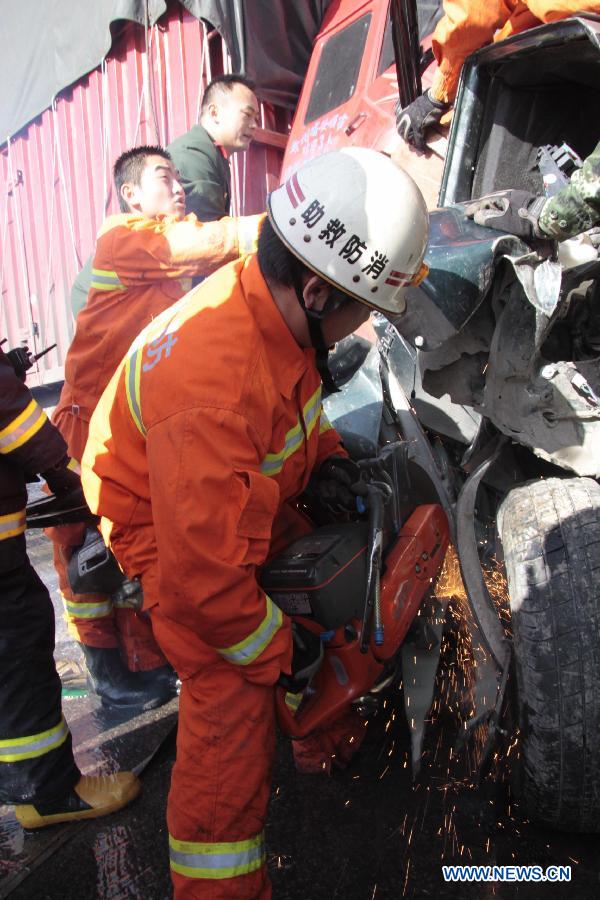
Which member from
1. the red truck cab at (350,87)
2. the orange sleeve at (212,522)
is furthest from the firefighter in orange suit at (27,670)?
the red truck cab at (350,87)

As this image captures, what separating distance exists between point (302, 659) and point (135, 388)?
2.64 feet

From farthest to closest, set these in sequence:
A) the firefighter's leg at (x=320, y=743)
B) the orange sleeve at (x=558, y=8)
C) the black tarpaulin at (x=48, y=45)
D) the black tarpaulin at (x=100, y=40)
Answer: the black tarpaulin at (x=48, y=45) < the black tarpaulin at (x=100, y=40) < the firefighter's leg at (x=320, y=743) < the orange sleeve at (x=558, y=8)

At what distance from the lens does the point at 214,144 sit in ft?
12.4

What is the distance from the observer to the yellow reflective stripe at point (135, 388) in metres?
1.78

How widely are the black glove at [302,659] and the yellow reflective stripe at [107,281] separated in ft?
5.90

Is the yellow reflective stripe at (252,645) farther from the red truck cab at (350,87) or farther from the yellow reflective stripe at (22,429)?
the red truck cab at (350,87)

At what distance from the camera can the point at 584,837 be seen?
1954 millimetres

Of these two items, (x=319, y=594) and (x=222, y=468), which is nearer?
(x=222, y=468)

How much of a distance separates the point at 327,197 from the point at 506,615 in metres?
1.58

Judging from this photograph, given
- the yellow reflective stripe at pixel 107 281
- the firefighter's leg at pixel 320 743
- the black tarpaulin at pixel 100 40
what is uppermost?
the black tarpaulin at pixel 100 40

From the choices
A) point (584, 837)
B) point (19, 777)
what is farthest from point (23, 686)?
point (584, 837)

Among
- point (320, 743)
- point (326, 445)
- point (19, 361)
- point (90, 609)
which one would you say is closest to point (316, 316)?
point (326, 445)

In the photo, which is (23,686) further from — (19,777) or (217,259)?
(217,259)

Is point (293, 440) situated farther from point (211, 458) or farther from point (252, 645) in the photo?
point (252, 645)
